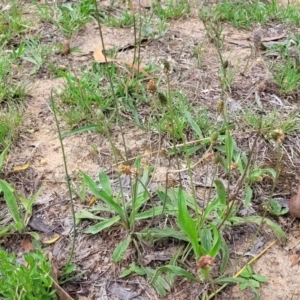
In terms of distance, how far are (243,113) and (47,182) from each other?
1.07 metres

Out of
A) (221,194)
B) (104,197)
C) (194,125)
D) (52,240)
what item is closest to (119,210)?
(104,197)

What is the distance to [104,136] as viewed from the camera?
262 cm

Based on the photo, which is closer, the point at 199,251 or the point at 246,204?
the point at 199,251

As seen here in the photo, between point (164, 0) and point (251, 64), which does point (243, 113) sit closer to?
point (251, 64)

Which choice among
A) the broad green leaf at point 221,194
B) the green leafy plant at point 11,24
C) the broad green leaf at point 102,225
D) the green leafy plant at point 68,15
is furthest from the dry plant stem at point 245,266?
the green leafy plant at point 11,24

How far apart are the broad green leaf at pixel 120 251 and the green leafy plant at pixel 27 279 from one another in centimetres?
26

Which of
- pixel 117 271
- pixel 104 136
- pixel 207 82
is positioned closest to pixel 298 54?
pixel 207 82

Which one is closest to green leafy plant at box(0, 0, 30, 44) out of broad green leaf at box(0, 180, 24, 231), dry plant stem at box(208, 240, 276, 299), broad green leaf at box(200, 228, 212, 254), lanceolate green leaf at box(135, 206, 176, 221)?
broad green leaf at box(0, 180, 24, 231)

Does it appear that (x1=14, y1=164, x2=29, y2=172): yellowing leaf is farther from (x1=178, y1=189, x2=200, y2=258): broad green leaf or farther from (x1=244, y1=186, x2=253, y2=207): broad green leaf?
(x1=244, y1=186, x2=253, y2=207): broad green leaf

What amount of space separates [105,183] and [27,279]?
1.93ft

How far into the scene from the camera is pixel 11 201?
218 centimetres

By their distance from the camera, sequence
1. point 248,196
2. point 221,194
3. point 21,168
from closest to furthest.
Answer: point 221,194, point 248,196, point 21,168

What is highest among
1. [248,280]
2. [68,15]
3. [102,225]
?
[68,15]

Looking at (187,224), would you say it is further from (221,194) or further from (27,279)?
(27,279)
